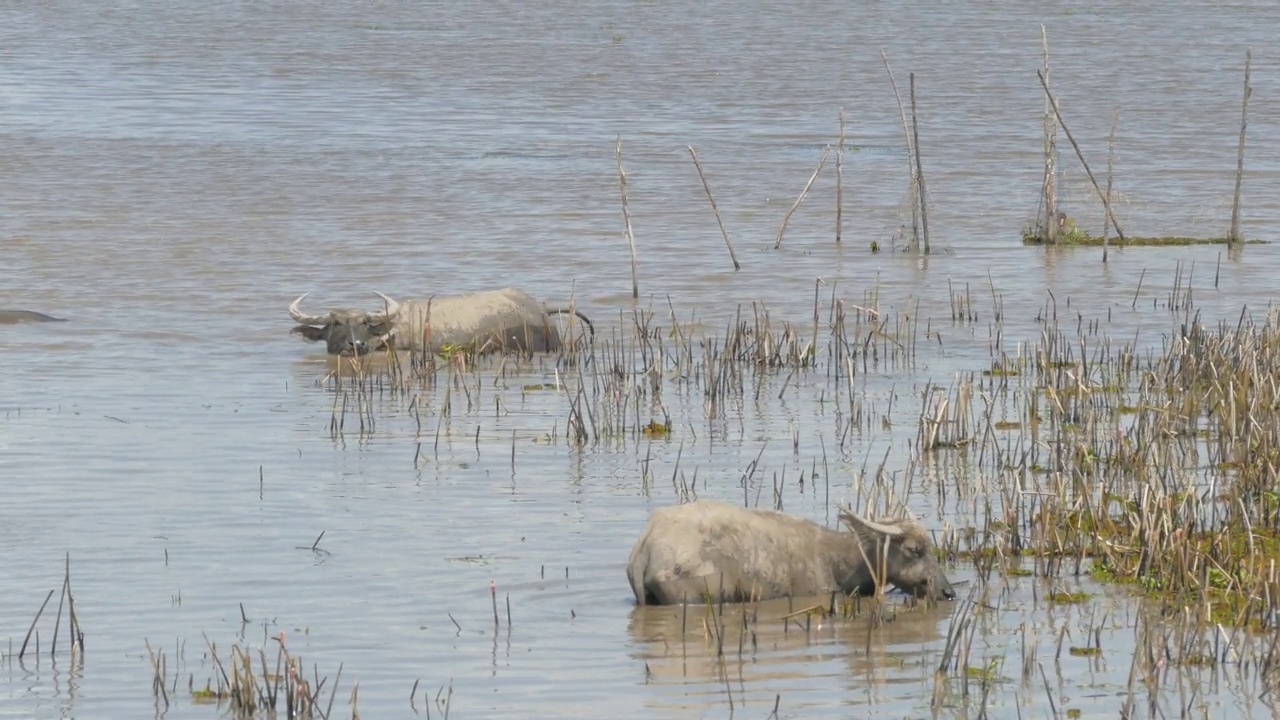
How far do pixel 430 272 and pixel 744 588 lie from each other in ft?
33.1

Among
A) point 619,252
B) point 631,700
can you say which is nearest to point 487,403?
point 631,700

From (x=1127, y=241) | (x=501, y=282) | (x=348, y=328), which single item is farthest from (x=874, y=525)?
(x=1127, y=241)

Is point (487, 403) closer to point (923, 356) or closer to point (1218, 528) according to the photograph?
point (923, 356)

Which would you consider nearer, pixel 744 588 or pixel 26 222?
pixel 744 588

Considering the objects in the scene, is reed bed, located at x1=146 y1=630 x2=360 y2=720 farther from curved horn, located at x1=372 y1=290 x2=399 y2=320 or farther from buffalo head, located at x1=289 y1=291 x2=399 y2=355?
curved horn, located at x1=372 y1=290 x2=399 y2=320

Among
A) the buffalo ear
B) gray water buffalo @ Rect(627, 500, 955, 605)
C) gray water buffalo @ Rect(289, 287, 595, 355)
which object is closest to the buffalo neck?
gray water buffalo @ Rect(627, 500, 955, 605)

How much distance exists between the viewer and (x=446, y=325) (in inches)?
533

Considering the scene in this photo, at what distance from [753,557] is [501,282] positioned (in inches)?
374

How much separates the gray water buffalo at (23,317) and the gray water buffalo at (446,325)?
209 cm

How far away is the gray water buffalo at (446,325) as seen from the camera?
1346cm

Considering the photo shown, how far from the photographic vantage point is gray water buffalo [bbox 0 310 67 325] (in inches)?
571

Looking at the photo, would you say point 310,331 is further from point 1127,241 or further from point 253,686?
point 1127,241

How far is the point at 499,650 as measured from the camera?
6.95 m

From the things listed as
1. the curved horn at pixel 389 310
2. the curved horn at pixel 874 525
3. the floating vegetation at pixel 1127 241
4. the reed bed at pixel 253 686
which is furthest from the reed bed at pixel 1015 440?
the floating vegetation at pixel 1127 241
